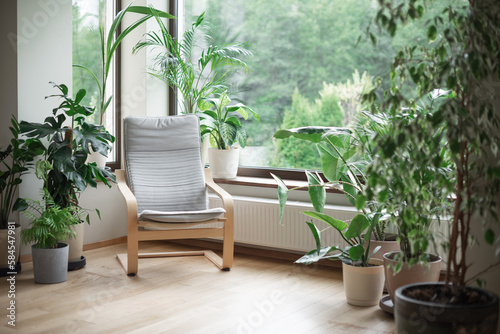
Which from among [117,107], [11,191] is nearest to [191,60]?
[117,107]

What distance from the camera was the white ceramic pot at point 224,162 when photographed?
4.73 metres

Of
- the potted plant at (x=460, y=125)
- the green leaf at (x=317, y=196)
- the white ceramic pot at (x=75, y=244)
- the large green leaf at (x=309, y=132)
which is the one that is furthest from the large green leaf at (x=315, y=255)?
the white ceramic pot at (x=75, y=244)

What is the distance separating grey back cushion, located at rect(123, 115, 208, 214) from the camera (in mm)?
4277

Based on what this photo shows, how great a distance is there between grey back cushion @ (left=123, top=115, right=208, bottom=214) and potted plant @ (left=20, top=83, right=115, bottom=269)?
311 millimetres

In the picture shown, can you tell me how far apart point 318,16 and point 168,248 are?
2.18 metres

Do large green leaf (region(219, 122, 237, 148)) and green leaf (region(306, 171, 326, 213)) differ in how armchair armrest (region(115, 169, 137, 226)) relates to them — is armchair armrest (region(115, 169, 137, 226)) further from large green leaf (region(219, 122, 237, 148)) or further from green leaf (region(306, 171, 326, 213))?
green leaf (region(306, 171, 326, 213))

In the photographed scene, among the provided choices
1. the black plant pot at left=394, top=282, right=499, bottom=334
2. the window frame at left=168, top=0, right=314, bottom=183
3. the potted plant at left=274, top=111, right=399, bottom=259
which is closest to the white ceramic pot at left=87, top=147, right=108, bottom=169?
the window frame at left=168, top=0, right=314, bottom=183

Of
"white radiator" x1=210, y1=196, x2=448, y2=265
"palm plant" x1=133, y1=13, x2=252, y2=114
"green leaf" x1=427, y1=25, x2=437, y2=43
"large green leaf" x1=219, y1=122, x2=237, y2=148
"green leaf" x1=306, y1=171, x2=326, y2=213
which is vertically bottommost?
"white radiator" x1=210, y1=196, x2=448, y2=265

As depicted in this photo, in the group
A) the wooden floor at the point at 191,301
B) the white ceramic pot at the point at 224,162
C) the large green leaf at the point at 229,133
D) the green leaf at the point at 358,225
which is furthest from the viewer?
the white ceramic pot at the point at 224,162

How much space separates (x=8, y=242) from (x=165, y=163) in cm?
120

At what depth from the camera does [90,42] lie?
16.0 feet

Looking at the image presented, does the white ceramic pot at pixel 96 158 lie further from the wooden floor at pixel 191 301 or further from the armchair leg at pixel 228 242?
the armchair leg at pixel 228 242

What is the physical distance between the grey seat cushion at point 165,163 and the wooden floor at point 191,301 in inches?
17.6

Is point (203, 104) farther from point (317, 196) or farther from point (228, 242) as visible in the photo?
point (317, 196)
